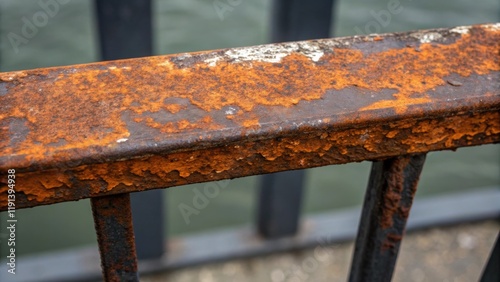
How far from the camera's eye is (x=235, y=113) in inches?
24.1

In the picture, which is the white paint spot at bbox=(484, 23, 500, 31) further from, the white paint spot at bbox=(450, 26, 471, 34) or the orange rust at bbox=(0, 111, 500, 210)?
the orange rust at bbox=(0, 111, 500, 210)

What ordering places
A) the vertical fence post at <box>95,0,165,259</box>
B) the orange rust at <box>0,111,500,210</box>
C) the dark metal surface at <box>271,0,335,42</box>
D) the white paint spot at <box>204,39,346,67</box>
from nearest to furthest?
the orange rust at <box>0,111,500,210</box>
the white paint spot at <box>204,39,346,67</box>
the vertical fence post at <box>95,0,165,259</box>
the dark metal surface at <box>271,0,335,42</box>

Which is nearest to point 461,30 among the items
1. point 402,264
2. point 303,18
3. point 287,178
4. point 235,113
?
point 235,113

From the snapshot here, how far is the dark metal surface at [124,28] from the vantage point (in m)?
2.15

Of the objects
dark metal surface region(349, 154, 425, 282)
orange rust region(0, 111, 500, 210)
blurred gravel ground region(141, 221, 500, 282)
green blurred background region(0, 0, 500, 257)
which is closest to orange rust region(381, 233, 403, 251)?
dark metal surface region(349, 154, 425, 282)

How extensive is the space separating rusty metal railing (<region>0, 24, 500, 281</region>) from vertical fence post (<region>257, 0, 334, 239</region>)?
1633mm

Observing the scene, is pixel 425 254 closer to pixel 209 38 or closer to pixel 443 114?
pixel 443 114

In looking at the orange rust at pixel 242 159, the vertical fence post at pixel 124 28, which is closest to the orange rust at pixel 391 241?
the orange rust at pixel 242 159

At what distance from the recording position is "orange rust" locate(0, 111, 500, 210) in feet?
1.87

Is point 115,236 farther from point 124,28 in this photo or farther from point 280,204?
point 280,204

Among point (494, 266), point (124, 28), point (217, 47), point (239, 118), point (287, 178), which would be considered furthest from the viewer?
point (217, 47)

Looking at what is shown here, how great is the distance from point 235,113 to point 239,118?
10 millimetres

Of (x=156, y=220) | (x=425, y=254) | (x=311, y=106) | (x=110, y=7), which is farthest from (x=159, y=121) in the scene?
(x=425, y=254)

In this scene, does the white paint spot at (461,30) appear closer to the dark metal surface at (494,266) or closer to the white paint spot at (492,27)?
the white paint spot at (492,27)
